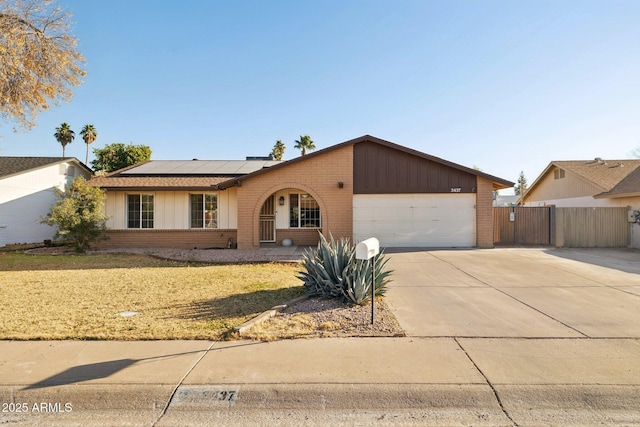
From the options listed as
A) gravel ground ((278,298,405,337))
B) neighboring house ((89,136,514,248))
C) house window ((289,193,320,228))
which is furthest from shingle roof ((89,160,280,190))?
gravel ground ((278,298,405,337))

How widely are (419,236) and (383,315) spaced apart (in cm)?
1029

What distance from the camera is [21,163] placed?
18844 mm

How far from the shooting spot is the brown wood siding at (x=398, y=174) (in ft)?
48.6

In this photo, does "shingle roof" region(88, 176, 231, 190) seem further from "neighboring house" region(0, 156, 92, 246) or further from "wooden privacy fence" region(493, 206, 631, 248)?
"wooden privacy fence" region(493, 206, 631, 248)

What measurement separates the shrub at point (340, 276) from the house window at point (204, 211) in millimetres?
10455

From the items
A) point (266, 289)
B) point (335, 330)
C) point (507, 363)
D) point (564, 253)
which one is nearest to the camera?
point (507, 363)

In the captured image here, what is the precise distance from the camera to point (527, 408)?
121 inches

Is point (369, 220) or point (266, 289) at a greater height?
point (369, 220)

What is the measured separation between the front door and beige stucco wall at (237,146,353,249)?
1.22 meters

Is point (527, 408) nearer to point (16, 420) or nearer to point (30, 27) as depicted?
point (16, 420)

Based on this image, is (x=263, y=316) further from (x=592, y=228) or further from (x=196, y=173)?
(x=592, y=228)

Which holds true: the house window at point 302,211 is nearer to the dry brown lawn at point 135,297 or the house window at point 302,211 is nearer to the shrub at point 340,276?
the dry brown lawn at point 135,297

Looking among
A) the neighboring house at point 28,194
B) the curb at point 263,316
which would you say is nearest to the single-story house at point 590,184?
the curb at point 263,316

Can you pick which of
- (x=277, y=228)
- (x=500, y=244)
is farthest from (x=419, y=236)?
(x=277, y=228)
